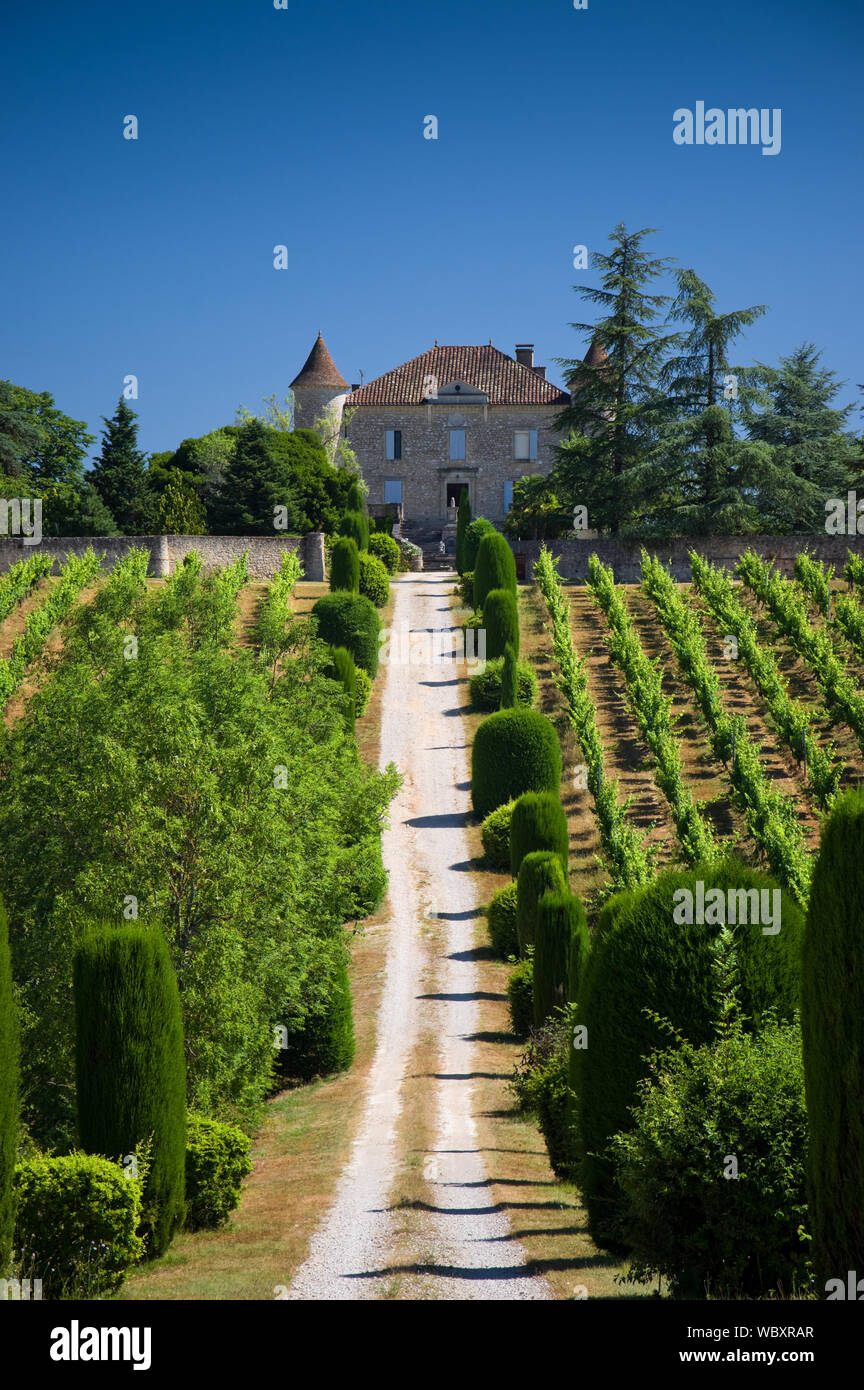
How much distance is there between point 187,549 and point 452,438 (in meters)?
25.5

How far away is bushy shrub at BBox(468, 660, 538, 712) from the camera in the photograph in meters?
33.1

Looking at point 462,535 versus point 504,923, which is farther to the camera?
point 462,535

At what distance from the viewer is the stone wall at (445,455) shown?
64688mm

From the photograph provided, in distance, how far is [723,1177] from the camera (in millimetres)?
8562

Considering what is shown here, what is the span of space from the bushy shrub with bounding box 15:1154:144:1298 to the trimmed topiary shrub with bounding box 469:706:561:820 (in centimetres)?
1812

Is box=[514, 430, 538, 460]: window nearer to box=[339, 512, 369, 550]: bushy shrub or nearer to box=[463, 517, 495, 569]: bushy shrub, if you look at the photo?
box=[463, 517, 495, 569]: bushy shrub

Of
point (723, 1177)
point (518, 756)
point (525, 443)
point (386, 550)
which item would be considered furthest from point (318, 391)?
point (723, 1177)

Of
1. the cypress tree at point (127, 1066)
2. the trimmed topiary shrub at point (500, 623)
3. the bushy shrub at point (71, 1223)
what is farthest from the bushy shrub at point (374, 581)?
the bushy shrub at point (71, 1223)

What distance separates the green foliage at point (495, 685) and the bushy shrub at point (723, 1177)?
78.8 feet

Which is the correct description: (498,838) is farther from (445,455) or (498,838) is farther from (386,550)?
(445,455)

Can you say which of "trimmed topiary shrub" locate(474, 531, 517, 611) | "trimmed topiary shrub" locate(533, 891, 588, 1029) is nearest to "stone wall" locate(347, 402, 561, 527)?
"trimmed topiary shrub" locate(474, 531, 517, 611)

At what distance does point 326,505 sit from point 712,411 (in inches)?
645

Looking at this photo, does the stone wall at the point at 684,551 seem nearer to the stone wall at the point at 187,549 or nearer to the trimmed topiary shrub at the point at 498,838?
the stone wall at the point at 187,549
